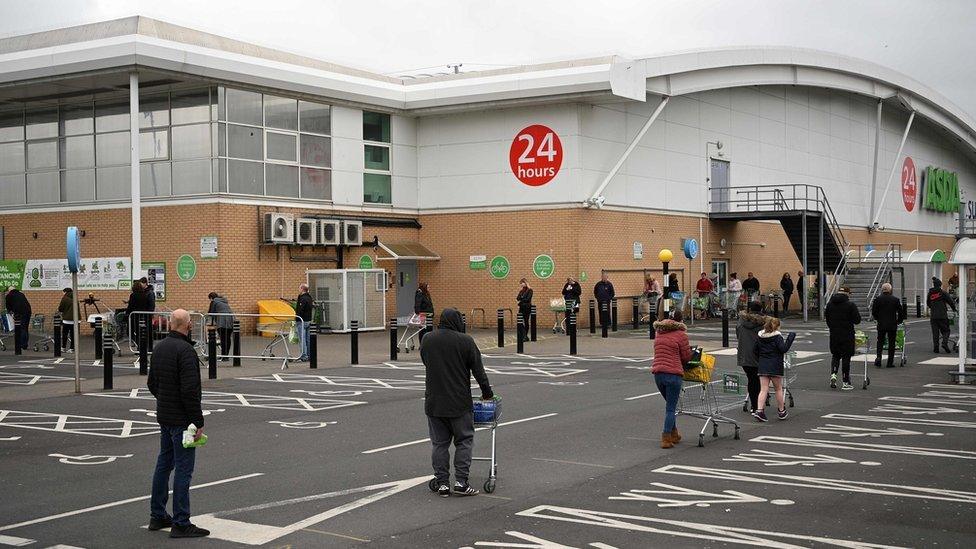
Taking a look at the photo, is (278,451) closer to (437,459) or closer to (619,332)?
(437,459)

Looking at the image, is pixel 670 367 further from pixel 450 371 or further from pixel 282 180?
pixel 282 180

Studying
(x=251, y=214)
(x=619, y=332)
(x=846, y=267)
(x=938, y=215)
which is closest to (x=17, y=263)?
(x=251, y=214)

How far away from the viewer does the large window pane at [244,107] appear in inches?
1180

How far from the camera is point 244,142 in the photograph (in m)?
30.4

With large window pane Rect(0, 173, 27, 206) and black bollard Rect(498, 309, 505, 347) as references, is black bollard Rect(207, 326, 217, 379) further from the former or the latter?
large window pane Rect(0, 173, 27, 206)

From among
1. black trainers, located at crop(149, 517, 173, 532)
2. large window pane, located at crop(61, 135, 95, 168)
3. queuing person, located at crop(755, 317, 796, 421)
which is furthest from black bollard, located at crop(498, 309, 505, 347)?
black trainers, located at crop(149, 517, 173, 532)

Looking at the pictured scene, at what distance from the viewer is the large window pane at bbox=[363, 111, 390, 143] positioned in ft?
112

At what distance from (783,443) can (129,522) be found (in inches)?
293

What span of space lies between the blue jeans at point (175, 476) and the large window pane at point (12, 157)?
29.3m

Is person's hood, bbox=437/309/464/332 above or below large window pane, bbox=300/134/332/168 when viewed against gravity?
below

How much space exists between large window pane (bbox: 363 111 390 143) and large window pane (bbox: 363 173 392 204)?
1.23 meters

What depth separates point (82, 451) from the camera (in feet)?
39.4

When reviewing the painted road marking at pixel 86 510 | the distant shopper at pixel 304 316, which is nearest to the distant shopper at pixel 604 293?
the distant shopper at pixel 304 316

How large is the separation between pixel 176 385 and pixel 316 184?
24.6 metres
